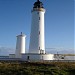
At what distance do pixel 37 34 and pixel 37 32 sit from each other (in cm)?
34

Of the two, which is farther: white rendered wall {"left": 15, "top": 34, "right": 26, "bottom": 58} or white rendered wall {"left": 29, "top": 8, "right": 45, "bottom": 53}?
white rendered wall {"left": 15, "top": 34, "right": 26, "bottom": 58}

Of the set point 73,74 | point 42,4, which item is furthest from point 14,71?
point 42,4

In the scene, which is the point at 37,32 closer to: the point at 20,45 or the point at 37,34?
the point at 37,34

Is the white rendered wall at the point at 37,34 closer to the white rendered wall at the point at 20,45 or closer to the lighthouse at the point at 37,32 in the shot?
the lighthouse at the point at 37,32

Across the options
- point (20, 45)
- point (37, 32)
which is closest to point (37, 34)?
point (37, 32)

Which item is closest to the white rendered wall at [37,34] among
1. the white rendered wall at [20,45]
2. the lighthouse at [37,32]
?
the lighthouse at [37,32]

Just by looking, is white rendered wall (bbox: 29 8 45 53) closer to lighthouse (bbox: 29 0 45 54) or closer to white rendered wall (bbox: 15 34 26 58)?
lighthouse (bbox: 29 0 45 54)

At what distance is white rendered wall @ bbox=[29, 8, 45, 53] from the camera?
33469 mm

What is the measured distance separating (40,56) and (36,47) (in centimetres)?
206

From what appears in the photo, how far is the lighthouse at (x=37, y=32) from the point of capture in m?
33.5

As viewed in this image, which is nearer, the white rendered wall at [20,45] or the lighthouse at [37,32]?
the lighthouse at [37,32]

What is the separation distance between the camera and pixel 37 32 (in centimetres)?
3366

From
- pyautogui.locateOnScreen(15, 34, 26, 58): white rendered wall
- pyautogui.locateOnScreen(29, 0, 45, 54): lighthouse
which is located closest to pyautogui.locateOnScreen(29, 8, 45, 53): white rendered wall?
pyautogui.locateOnScreen(29, 0, 45, 54): lighthouse

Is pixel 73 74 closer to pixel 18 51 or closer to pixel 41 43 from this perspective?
pixel 41 43
